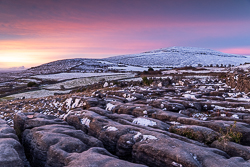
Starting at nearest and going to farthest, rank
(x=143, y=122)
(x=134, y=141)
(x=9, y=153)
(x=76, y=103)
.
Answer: (x=9, y=153) → (x=134, y=141) → (x=143, y=122) → (x=76, y=103)

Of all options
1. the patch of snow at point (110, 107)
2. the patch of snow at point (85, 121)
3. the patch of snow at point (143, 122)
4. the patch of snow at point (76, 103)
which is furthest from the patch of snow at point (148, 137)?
the patch of snow at point (76, 103)

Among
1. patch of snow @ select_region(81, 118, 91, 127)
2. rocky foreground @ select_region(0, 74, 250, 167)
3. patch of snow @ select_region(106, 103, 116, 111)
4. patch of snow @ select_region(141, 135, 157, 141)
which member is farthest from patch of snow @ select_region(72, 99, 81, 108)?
patch of snow @ select_region(141, 135, 157, 141)

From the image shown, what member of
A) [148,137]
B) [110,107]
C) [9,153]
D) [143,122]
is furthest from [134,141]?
[110,107]

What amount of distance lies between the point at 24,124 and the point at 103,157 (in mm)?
10594

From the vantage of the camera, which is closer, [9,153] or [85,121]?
[9,153]

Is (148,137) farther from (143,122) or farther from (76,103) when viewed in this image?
(76,103)

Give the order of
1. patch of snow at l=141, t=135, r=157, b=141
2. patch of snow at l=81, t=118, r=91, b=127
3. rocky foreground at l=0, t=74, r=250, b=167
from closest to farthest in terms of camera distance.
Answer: rocky foreground at l=0, t=74, r=250, b=167 → patch of snow at l=141, t=135, r=157, b=141 → patch of snow at l=81, t=118, r=91, b=127

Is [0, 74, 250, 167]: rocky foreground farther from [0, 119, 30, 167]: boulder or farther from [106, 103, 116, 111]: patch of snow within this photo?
[106, 103, 116, 111]: patch of snow

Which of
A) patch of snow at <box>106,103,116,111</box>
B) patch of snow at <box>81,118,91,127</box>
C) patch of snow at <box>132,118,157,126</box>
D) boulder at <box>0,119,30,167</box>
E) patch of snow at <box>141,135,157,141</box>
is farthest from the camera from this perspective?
patch of snow at <box>106,103,116,111</box>

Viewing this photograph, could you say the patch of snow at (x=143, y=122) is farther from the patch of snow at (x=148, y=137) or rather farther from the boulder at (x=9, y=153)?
the boulder at (x=9, y=153)

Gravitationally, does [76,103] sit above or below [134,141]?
below

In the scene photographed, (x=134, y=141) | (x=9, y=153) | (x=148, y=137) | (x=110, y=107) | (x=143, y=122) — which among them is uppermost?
(x=9, y=153)

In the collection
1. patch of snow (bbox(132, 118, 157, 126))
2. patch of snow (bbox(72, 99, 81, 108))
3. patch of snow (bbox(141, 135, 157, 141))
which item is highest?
patch of snow (bbox(141, 135, 157, 141))

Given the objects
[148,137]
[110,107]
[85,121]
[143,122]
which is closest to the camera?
[148,137]
